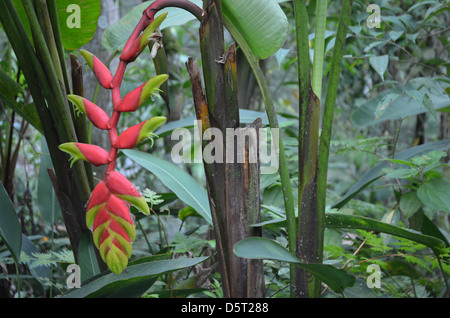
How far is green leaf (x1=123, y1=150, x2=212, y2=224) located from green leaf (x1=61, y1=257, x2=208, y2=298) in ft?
0.66

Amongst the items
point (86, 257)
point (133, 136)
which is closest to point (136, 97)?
point (133, 136)

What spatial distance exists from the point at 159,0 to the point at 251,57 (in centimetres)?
15

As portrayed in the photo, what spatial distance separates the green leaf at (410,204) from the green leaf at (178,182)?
1.16 feet

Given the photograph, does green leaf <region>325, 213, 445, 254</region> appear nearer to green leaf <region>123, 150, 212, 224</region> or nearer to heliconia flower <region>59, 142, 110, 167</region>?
green leaf <region>123, 150, 212, 224</region>

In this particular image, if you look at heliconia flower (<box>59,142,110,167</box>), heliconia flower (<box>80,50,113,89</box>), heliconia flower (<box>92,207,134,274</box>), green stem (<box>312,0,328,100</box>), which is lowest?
heliconia flower (<box>92,207,134,274</box>)

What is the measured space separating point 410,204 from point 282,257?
1.36ft

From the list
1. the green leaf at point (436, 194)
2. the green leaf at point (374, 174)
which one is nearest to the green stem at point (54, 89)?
the green leaf at point (374, 174)

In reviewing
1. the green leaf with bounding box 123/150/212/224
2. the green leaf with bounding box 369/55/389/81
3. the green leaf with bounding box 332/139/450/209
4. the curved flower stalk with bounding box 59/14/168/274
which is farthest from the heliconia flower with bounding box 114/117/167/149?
the green leaf with bounding box 369/55/389/81

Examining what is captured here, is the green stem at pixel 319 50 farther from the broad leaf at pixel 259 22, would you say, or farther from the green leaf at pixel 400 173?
the green leaf at pixel 400 173

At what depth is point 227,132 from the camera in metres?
0.51

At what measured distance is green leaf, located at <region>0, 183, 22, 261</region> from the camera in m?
0.68

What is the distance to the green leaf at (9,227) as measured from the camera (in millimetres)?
683

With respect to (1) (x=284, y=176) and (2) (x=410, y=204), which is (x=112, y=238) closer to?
(1) (x=284, y=176)
